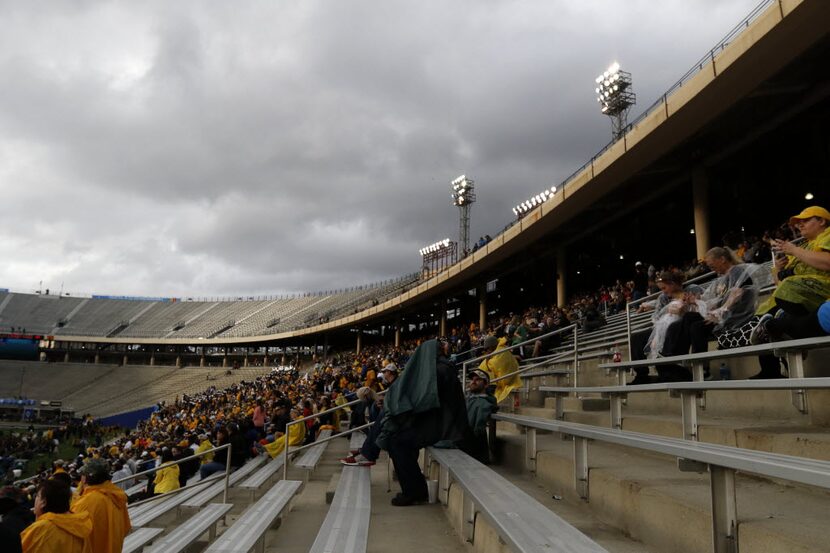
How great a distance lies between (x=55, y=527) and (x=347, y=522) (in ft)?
5.49

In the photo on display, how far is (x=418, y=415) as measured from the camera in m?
4.38

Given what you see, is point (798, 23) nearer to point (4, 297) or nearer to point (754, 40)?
point (754, 40)

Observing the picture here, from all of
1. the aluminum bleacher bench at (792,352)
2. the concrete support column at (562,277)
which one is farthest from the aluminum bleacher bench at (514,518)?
the concrete support column at (562,277)

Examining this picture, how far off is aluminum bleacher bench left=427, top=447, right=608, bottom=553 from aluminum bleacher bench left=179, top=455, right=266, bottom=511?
136 inches

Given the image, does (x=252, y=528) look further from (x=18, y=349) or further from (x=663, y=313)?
(x=18, y=349)

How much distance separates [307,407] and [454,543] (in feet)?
22.2

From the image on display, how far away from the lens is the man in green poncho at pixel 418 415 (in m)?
4.23

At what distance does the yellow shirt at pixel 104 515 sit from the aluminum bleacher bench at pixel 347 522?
4.74ft

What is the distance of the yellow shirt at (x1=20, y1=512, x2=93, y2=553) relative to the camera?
309 centimetres

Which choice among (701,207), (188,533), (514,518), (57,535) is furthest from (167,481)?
(701,207)

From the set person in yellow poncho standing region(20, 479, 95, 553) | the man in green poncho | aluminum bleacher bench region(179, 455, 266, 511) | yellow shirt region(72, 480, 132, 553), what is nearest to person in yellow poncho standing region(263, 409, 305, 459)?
aluminum bleacher bench region(179, 455, 266, 511)

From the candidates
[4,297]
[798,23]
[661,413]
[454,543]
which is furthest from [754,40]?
[4,297]

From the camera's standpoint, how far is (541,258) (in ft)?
85.1

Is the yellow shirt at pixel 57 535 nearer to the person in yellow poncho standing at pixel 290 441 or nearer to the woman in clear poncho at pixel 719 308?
the woman in clear poncho at pixel 719 308
